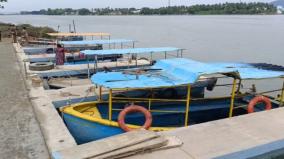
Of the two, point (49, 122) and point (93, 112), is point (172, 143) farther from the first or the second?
point (93, 112)

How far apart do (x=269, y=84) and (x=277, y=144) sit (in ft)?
44.1

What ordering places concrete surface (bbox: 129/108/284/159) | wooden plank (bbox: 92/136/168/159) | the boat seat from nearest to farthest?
wooden plank (bbox: 92/136/168/159)
concrete surface (bbox: 129/108/284/159)
the boat seat

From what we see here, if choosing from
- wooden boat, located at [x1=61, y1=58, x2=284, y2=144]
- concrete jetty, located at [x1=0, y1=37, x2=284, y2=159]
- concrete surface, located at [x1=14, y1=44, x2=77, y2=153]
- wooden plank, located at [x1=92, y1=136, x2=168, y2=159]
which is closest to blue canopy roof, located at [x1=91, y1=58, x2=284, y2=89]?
wooden boat, located at [x1=61, y1=58, x2=284, y2=144]

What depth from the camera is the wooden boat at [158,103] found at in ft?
24.9

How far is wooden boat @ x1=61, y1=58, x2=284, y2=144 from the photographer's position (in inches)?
299

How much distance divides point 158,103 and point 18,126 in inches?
152

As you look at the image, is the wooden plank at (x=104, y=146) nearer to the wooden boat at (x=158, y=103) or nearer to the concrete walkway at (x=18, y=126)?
the concrete walkway at (x=18, y=126)

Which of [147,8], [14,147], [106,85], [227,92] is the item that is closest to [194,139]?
A: [106,85]

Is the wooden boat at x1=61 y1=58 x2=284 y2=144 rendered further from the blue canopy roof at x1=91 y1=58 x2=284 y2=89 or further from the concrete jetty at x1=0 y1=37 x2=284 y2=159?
the concrete jetty at x1=0 y1=37 x2=284 y2=159

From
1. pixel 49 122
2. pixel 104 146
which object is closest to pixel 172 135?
pixel 104 146

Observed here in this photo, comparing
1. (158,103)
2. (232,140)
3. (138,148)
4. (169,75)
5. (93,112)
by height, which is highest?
(169,75)

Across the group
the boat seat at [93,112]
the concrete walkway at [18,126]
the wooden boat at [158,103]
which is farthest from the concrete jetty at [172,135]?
the boat seat at [93,112]

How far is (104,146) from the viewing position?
5.72 m

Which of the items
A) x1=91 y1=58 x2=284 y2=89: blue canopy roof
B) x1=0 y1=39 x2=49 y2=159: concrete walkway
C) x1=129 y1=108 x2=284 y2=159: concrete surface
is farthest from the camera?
x1=91 y1=58 x2=284 y2=89: blue canopy roof
